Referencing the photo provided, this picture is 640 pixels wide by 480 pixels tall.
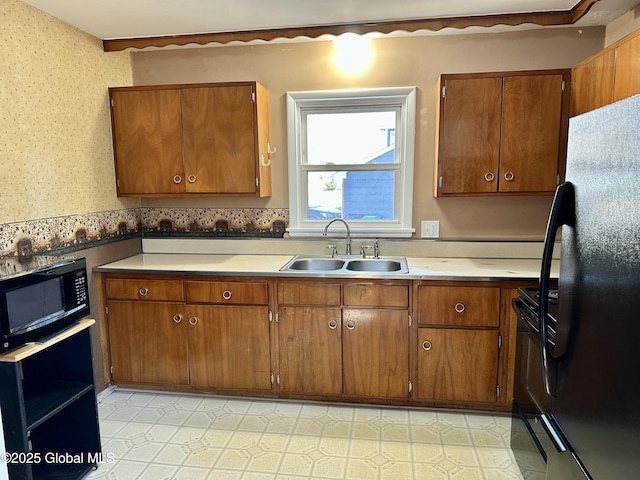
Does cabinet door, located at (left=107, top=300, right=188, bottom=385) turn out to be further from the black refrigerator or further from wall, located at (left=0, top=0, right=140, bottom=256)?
the black refrigerator

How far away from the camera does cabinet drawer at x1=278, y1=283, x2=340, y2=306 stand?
2.50 m

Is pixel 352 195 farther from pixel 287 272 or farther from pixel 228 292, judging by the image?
pixel 228 292

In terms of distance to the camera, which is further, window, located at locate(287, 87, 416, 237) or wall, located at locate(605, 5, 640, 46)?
window, located at locate(287, 87, 416, 237)

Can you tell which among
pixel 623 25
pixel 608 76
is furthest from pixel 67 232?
pixel 623 25

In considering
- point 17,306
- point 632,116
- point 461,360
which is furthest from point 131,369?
point 632,116

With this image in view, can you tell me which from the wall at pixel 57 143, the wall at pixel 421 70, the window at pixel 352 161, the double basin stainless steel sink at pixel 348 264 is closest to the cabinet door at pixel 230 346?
the double basin stainless steel sink at pixel 348 264

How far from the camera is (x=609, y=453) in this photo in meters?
0.96

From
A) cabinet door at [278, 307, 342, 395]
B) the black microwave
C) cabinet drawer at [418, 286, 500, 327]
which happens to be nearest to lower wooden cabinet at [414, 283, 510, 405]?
cabinet drawer at [418, 286, 500, 327]

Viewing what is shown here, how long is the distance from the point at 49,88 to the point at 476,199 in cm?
272

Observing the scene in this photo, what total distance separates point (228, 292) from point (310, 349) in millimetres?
614

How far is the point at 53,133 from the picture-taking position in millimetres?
2402

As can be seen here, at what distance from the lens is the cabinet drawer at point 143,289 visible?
2.64 m

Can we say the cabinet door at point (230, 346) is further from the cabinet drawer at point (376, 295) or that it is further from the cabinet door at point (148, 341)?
the cabinet drawer at point (376, 295)

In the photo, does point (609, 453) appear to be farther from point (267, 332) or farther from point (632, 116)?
point (267, 332)
